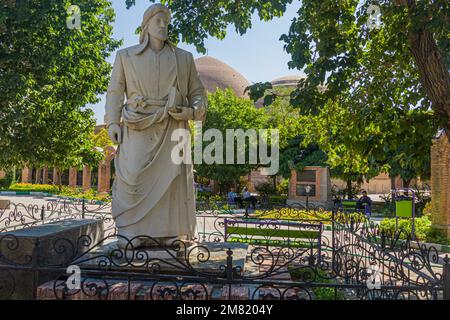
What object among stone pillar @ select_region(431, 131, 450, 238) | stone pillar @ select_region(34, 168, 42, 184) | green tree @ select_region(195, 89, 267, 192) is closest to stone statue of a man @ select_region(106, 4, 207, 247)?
stone pillar @ select_region(431, 131, 450, 238)

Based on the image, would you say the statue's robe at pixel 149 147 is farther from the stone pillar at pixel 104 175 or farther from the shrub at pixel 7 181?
the shrub at pixel 7 181

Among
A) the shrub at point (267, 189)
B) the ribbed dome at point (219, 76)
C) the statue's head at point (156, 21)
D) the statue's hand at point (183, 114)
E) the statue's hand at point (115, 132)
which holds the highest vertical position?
the ribbed dome at point (219, 76)

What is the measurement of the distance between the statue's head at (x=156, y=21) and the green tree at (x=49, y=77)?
19.3ft

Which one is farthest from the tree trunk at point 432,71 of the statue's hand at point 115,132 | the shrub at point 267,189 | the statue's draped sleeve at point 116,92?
the shrub at point 267,189

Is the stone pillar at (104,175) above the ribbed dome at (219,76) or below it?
below

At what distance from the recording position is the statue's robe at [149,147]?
4438mm

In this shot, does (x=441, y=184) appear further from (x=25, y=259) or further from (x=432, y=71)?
(x=25, y=259)

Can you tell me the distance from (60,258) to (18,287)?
1.77ft

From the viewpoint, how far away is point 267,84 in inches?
239

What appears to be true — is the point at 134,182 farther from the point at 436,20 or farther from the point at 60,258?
the point at 436,20

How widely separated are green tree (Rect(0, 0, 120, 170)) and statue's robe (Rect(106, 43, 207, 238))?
20.0ft

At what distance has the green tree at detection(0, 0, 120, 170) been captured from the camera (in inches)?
384

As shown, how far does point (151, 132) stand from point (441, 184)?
1121cm
